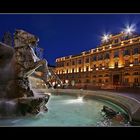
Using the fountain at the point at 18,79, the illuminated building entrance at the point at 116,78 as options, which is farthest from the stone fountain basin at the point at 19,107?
the illuminated building entrance at the point at 116,78

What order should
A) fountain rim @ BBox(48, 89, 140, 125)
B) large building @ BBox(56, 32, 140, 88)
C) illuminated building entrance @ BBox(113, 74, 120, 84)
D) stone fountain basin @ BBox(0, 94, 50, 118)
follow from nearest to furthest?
fountain rim @ BBox(48, 89, 140, 125), stone fountain basin @ BBox(0, 94, 50, 118), large building @ BBox(56, 32, 140, 88), illuminated building entrance @ BBox(113, 74, 120, 84)

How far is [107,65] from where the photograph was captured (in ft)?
126

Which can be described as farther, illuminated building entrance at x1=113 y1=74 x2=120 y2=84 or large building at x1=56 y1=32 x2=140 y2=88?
illuminated building entrance at x1=113 y1=74 x2=120 y2=84

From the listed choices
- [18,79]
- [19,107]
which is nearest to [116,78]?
[18,79]

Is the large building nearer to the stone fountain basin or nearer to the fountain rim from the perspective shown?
the fountain rim

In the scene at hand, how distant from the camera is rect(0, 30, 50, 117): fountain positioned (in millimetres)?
7496

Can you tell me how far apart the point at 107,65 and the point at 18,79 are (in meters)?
31.6

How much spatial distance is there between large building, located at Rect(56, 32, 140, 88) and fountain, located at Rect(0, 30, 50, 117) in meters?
18.8

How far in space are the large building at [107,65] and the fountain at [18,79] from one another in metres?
18.8

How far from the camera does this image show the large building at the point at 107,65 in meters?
32.1

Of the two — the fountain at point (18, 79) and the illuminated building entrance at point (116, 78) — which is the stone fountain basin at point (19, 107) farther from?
the illuminated building entrance at point (116, 78)

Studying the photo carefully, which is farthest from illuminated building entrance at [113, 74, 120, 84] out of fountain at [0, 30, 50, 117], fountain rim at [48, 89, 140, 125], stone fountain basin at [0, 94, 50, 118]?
stone fountain basin at [0, 94, 50, 118]

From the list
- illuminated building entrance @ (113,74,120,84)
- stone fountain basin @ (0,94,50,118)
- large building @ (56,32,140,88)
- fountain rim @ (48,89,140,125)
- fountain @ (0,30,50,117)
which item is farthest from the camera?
illuminated building entrance @ (113,74,120,84)
